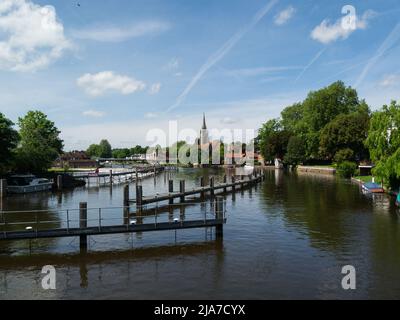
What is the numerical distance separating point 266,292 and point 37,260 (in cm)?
1154

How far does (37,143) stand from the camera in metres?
79.3

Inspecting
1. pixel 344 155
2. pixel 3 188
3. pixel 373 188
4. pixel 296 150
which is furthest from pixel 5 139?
pixel 296 150

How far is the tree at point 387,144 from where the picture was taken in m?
38.8

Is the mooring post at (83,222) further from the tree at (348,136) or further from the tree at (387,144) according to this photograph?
the tree at (348,136)

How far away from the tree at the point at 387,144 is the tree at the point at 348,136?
40.0 meters

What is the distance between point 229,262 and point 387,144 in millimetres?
30267

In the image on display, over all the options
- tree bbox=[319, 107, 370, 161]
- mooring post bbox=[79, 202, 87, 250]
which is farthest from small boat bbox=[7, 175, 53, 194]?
tree bbox=[319, 107, 370, 161]

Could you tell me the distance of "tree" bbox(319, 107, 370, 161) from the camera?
8631cm

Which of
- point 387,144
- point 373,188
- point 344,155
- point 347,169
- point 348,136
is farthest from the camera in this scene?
point 348,136

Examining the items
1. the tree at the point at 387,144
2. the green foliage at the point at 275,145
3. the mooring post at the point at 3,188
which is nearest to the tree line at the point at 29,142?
the mooring post at the point at 3,188

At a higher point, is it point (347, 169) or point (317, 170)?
point (347, 169)

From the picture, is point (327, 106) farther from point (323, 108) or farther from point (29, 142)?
point (29, 142)

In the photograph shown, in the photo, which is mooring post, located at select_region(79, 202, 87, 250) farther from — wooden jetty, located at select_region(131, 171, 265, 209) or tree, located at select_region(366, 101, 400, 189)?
tree, located at select_region(366, 101, 400, 189)
